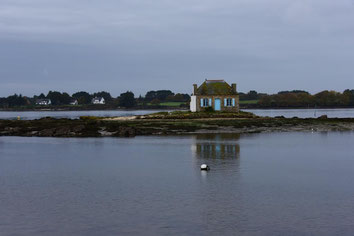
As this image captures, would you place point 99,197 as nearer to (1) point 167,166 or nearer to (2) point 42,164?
(1) point 167,166

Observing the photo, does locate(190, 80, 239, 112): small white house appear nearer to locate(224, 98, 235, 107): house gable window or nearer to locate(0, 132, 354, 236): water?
locate(224, 98, 235, 107): house gable window

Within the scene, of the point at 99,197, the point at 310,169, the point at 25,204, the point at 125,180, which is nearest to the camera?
the point at 25,204

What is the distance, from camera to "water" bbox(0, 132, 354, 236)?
647 inches

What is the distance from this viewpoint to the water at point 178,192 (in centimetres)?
1642

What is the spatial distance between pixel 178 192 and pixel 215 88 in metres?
56.2

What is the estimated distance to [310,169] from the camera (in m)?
28.8

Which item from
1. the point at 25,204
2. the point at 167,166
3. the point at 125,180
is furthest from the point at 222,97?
the point at 25,204

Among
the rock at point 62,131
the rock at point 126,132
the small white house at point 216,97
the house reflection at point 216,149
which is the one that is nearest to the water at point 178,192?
the house reflection at point 216,149

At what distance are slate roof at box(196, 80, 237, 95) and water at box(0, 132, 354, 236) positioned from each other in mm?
37886

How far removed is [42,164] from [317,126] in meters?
45.4

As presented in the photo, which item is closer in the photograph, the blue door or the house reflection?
the house reflection

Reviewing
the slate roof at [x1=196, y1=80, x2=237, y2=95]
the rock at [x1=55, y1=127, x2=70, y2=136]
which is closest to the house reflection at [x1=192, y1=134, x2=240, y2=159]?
the rock at [x1=55, y1=127, x2=70, y2=136]

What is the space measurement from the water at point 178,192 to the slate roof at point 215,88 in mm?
37886

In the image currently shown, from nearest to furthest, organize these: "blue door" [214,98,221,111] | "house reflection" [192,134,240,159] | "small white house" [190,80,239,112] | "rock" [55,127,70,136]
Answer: "house reflection" [192,134,240,159] < "rock" [55,127,70,136] < "small white house" [190,80,239,112] < "blue door" [214,98,221,111]
